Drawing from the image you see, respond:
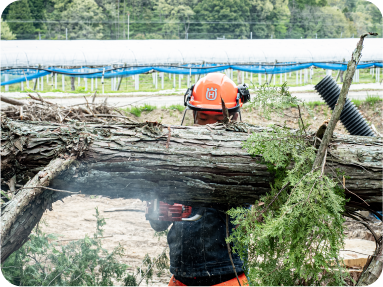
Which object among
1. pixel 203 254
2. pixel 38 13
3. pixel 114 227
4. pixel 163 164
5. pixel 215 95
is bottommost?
pixel 114 227

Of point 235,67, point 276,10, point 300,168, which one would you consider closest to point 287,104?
point 300,168

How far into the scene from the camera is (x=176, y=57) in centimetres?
1864

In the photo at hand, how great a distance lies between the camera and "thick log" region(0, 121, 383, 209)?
1923 millimetres

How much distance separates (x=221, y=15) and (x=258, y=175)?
43331 millimetres

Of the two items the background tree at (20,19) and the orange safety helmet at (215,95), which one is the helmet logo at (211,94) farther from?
the background tree at (20,19)

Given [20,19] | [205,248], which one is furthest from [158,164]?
[20,19]

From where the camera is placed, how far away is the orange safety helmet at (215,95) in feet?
10.4

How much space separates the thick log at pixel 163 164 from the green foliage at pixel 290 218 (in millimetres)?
176

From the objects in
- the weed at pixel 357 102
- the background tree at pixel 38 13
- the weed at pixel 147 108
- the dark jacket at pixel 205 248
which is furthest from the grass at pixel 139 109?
the background tree at pixel 38 13

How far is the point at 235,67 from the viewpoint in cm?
1686

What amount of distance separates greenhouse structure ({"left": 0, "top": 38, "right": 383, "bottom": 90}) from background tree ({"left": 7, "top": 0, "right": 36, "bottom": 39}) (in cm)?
1143

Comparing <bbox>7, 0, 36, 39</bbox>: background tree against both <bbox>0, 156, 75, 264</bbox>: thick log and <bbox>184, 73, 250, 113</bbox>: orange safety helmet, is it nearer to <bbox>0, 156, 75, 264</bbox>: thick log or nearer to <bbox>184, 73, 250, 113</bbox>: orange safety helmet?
<bbox>184, 73, 250, 113</bbox>: orange safety helmet

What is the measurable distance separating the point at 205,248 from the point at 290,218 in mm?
1119

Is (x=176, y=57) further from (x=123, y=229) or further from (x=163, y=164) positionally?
(x=163, y=164)
